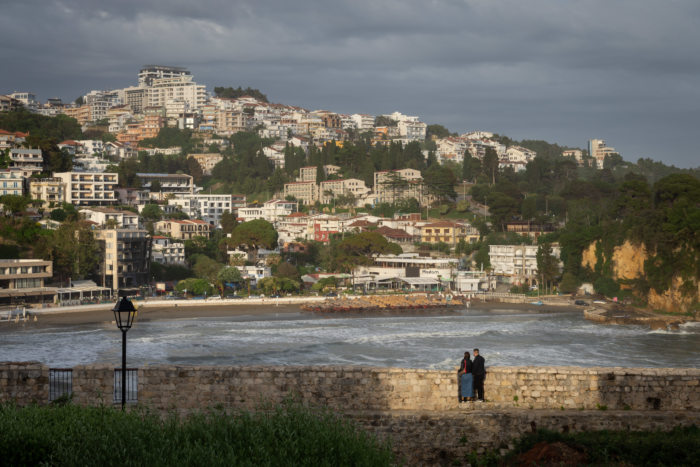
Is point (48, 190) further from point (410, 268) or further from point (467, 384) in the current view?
point (467, 384)

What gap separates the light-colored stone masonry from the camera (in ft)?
28.8

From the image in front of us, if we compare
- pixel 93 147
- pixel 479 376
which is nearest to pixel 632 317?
pixel 479 376

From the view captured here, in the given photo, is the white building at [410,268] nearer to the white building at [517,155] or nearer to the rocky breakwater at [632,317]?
the rocky breakwater at [632,317]

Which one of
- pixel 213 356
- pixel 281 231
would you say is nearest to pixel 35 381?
pixel 213 356

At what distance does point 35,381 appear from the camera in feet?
29.4

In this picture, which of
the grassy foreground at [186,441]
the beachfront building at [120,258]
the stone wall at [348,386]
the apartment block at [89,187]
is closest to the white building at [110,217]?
the beachfront building at [120,258]

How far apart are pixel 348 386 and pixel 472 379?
1.54 metres

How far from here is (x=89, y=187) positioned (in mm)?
62188

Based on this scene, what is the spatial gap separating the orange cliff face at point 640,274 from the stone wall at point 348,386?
32.3 meters

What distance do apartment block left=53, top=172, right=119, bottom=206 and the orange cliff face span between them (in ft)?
134

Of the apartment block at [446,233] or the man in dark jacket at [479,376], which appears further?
the apartment block at [446,233]

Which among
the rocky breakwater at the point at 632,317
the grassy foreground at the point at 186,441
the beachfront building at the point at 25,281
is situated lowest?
the rocky breakwater at the point at 632,317

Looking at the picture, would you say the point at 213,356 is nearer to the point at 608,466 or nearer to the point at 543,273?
the point at 608,466

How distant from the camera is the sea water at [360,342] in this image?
22.5 metres
